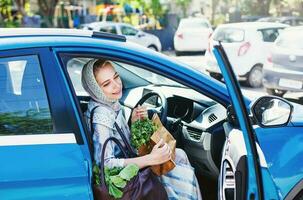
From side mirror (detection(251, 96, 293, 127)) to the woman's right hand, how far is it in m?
0.50

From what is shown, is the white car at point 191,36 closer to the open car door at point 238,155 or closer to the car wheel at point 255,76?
the car wheel at point 255,76

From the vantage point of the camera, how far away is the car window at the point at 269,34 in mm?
11906

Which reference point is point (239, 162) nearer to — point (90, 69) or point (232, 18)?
point (90, 69)

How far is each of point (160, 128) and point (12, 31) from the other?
964 mm

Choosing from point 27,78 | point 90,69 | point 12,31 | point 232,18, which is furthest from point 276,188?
point 232,18

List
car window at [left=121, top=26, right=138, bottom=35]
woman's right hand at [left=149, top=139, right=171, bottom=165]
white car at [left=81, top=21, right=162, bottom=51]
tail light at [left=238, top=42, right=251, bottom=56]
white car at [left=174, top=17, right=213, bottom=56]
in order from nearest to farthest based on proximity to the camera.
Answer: woman's right hand at [left=149, top=139, right=171, bottom=165] → tail light at [left=238, top=42, right=251, bottom=56] → white car at [left=81, top=21, right=162, bottom=51] → car window at [left=121, top=26, right=138, bottom=35] → white car at [left=174, top=17, right=213, bottom=56]

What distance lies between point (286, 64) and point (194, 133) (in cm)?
620

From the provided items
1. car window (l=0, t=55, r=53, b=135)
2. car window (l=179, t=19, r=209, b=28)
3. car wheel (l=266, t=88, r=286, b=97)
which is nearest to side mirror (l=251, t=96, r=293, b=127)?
car window (l=0, t=55, r=53, b=135)

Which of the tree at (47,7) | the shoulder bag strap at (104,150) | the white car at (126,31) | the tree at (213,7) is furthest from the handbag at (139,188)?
the tree at (213,7)

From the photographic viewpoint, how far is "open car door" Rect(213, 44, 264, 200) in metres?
2.21

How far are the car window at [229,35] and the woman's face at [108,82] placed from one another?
9394 millimetres

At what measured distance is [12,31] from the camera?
2498mm

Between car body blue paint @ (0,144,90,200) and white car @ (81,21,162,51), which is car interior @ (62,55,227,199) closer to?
car body blue paint @ (0,144,90,200)

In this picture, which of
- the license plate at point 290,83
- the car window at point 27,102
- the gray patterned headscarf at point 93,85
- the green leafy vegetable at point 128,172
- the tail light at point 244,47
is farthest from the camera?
the tail light at point 244,47
